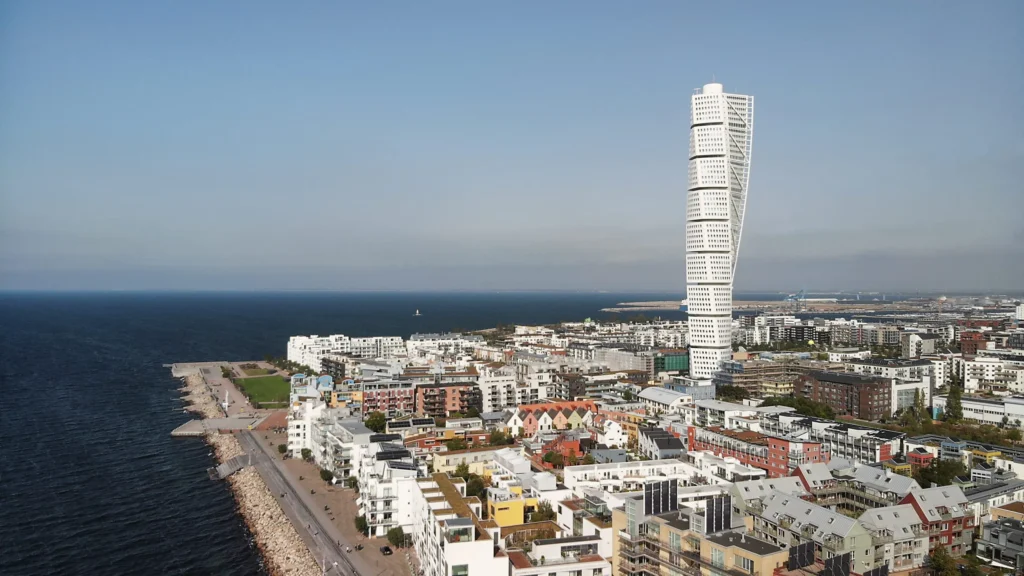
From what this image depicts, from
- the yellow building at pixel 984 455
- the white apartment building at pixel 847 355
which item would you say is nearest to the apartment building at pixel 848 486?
the yellow building at pixel 984 455

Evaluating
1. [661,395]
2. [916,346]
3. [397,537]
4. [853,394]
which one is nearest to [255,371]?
[661,395]

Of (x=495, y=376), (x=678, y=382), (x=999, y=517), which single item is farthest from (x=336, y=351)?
(x=999, y=517)

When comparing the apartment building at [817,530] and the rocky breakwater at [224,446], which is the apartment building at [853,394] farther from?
the rocky breakwater at [224,446]

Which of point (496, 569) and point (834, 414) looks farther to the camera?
point (834, 414)

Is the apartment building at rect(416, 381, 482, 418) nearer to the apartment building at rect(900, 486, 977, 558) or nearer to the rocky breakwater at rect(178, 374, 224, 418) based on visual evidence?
the rocky breakwater at rect(178, 374, 224, 418)

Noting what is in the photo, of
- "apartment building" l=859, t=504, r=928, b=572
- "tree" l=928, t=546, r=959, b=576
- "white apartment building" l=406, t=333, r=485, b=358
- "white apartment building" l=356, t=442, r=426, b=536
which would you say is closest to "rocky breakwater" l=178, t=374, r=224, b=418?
"white apartment building" l=406, t=333, r=485, b=358

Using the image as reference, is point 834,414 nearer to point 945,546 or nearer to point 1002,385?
Result: point 1002,385
